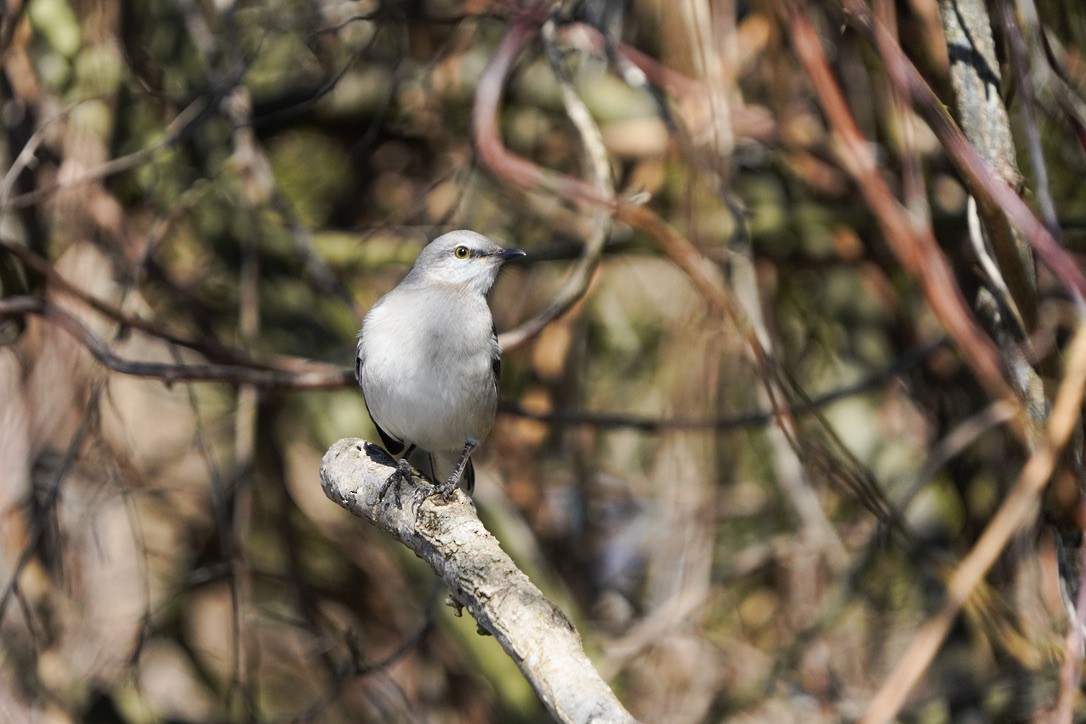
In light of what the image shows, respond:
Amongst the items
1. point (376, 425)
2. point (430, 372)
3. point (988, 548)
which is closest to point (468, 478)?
point (376, 425)

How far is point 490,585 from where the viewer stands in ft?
8.86

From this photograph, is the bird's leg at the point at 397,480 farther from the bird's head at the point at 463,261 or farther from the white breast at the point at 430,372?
the bird's head at the point at 463,261

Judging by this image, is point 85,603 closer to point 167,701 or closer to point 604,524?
point 167,701

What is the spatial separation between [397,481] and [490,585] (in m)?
0.82

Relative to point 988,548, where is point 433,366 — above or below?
below

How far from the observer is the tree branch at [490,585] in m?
2.28

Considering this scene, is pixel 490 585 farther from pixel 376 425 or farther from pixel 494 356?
pixel 376 425

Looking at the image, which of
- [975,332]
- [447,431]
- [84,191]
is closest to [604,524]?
[447,431]

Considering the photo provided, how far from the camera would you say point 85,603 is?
552 cm

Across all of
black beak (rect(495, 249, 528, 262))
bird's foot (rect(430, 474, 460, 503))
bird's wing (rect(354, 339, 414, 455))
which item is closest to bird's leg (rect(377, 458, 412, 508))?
bird's foot (rect(430, 474, 460, 503))

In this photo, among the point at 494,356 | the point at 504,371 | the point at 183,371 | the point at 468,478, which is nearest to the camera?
the point at 183,371

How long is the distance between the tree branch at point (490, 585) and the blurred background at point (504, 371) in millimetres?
935

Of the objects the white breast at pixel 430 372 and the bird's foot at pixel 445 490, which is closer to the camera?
the bird's foot at pixel 445 490

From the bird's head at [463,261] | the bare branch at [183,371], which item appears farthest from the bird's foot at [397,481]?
the bird's head at [463,261]
